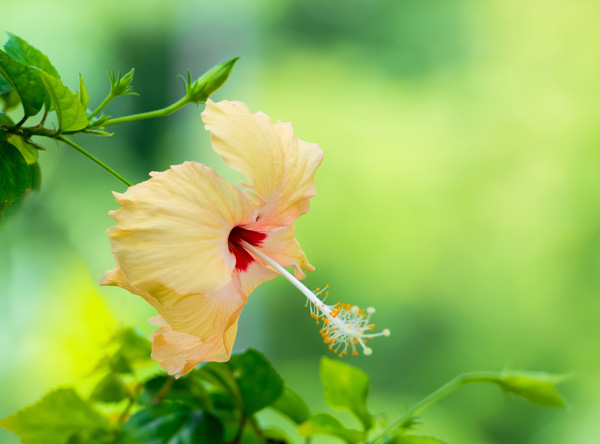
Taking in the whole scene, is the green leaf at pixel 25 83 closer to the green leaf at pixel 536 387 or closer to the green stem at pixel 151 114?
the green stem at pixel 151 114

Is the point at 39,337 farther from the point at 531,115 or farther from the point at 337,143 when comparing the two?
the point at 531,115

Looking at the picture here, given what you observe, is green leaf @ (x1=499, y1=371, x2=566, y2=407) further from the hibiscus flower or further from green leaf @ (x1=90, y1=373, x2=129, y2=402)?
green leaf @ (x1=90, y1=373, x2=129, y2=402)

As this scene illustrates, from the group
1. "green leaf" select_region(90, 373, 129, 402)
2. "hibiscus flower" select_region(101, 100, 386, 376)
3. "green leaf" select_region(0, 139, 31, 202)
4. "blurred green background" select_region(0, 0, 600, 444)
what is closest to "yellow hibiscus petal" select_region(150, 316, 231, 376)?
"hibiscus flower" select_region(101, 100, 386, 376)

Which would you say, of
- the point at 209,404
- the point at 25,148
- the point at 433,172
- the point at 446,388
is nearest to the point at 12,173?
the point at 25,148

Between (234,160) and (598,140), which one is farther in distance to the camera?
(598,140)

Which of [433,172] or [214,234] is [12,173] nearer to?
[214,234]

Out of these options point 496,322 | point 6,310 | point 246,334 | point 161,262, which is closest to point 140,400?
point 161,262

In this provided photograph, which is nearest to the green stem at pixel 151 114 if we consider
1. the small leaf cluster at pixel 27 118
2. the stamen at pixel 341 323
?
the small leaf cluster at pixel 27 118
